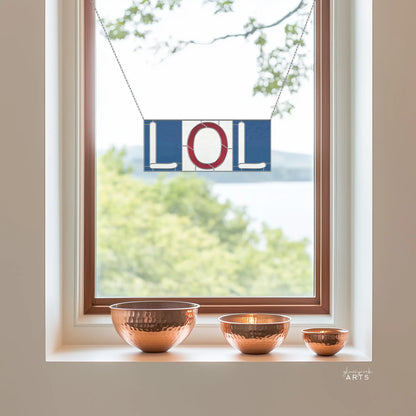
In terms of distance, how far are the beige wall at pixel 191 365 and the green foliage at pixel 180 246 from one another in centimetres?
35

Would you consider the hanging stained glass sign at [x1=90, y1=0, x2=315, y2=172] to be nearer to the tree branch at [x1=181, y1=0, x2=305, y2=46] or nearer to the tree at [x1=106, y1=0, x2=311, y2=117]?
Result: the tree at [x1=106, y1=0, x2=311, y2=117]

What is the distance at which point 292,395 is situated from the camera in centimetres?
194

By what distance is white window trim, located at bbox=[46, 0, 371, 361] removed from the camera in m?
2.18

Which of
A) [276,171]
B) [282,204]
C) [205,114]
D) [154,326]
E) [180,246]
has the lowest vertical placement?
[154,326]

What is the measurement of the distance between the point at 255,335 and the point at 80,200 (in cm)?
74

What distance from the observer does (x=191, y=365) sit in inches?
76.6

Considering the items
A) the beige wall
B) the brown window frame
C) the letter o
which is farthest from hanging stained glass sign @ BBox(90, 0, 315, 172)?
the beige wall

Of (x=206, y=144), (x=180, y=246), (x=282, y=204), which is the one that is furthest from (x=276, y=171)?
(x=180, y=246)

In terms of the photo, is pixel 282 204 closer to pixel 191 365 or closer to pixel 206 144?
pixel 206 144

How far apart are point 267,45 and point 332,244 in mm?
720

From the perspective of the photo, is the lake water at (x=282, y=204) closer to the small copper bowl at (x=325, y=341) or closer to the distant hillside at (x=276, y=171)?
the distant hillside at (x=276, y=171)

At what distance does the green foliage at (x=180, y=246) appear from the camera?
7.46 ft
